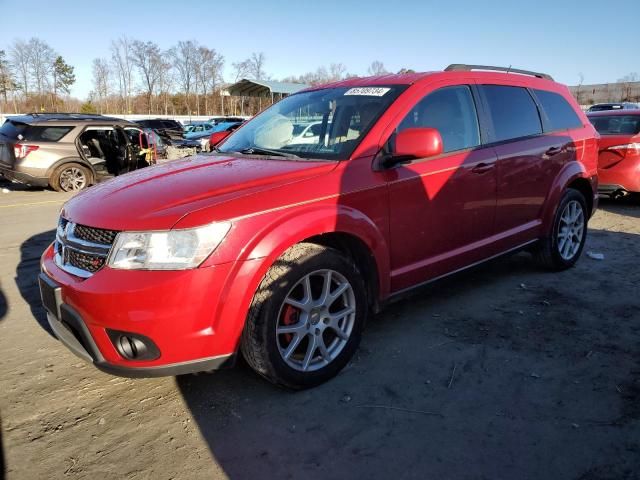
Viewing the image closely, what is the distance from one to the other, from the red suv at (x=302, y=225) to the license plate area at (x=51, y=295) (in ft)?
0.05

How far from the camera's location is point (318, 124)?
3570 mm

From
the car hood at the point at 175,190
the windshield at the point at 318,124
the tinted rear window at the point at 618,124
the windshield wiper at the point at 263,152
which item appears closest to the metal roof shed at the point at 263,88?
the tinted rear window at the point at 618,124

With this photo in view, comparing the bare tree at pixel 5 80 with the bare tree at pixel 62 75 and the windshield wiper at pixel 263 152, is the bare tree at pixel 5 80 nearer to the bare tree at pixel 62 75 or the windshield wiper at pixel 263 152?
the bare tree at pixel 62 75

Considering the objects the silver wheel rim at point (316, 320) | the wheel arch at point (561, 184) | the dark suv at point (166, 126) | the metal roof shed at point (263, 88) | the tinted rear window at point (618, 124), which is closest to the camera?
the silver wheel rim at point (316, 320)

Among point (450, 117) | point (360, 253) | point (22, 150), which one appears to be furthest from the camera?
point (22, 150)

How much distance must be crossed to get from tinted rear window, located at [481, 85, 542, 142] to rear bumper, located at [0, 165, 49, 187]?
32.2 feet

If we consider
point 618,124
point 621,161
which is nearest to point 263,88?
point 618,124

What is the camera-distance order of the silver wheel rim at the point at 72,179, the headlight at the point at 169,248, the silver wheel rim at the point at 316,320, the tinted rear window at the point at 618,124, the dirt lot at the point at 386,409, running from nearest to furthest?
the dirt lot at the point at 386,409 < the headlight at the point at 169,248 < the silver wheel rim at the point at 316,320 < the tinted rear window at the point at 618,124 < the silver wheel rim at the point at 72,179

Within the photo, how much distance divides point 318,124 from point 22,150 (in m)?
9.23

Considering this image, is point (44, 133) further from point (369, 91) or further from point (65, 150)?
point (369, 91)

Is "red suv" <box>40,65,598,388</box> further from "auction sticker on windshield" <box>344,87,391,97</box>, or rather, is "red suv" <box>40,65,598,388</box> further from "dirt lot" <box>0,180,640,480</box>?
"dirt lot" <box>0,180,640,480</box>

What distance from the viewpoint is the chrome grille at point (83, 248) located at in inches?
98.6

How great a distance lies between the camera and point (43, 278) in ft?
9.31

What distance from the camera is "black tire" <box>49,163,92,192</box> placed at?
35.1 feet
